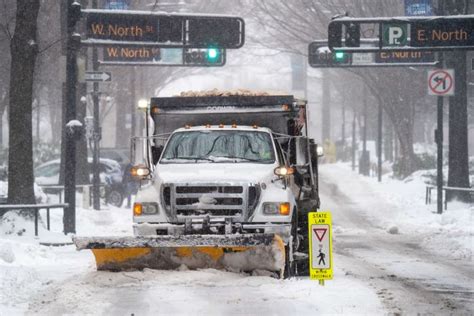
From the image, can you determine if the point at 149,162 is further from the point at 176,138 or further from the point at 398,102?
the point at 398,102

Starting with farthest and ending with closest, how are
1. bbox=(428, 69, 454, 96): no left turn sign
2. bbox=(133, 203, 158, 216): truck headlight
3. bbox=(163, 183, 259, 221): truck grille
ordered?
bbox=(428, 69, 454, 96): no left turn sign, bbox=(133, 203, 158, 216): truck headlight, bbox=(163, 183, 259, 221): truck grille

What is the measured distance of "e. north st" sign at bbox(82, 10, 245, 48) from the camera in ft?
78.0

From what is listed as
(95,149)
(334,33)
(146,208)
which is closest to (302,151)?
(146,208)

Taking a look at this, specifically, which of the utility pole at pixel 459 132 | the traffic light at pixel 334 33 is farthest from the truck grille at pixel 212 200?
the utility pole at pixel 459 132

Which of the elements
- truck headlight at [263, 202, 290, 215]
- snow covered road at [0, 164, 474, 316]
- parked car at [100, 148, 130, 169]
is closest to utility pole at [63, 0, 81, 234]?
snow covered road at [0, 164, 474, 316]

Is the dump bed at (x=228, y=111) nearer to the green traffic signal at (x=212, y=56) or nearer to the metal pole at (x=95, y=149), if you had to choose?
the green traffic signal at (x=212, y=56)

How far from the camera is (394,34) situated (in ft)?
84.4

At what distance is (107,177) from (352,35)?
12.8 meters

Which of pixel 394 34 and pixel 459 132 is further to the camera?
pixel 459 132

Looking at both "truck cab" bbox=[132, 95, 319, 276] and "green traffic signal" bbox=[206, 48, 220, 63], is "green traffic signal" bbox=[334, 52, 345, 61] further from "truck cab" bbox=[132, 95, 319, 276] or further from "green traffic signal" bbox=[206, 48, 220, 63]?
"truck cab" bbox=[132, 95, 319, 276]

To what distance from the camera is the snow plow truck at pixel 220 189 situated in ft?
45.3

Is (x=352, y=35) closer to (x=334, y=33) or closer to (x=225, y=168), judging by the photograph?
(x=334, y=33)

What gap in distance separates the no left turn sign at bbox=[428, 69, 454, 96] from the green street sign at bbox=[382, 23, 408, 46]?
2.86 meters

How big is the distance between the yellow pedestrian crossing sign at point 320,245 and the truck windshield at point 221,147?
2.20 m
